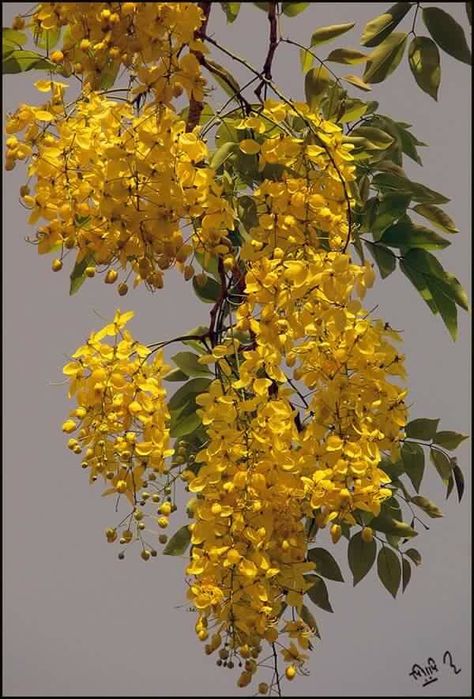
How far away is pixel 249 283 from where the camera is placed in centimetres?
110

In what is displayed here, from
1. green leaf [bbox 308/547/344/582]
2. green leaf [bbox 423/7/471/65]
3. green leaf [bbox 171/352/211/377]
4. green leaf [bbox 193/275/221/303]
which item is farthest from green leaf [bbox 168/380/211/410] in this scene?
green leaf [bbox 423/7/471/65]

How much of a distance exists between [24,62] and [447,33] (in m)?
0.43

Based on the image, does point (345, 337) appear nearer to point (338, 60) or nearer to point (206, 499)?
point (206, 499)

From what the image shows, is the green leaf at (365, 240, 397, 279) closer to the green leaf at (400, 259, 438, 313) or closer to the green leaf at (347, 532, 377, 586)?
the green leaf at (400, 259, 438, 313)

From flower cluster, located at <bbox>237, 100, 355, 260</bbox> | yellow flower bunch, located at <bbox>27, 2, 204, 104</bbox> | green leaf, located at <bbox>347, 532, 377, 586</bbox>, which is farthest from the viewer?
green leaf, located at <bbox>347, 532, 377, 586</bbox>

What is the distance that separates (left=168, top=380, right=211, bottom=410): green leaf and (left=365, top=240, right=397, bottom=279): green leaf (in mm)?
227

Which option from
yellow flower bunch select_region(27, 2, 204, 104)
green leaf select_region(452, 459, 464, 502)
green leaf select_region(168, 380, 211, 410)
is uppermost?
yellow flower bunch select_region(27, 2, 204, 104)

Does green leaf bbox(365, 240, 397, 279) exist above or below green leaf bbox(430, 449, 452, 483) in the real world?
above

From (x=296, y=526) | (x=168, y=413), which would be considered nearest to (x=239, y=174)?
(x=168, y=413)

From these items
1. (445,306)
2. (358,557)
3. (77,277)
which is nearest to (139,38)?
(77,277)

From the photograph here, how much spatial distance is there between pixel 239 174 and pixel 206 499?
1.12 feet

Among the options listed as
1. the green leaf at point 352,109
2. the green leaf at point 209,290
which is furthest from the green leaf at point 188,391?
the green leaf at point 352,109

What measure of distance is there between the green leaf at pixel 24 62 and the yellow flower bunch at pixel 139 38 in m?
0.12

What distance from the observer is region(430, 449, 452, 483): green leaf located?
1276 mm
